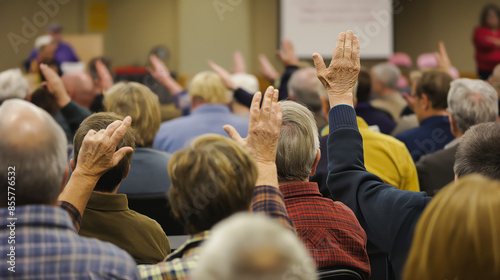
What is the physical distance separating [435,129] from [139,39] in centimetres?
794

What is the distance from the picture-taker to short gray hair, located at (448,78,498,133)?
2.91 m

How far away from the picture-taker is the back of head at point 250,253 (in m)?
0.86

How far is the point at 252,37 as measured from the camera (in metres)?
10.0

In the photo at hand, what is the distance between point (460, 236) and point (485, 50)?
8.04 metres

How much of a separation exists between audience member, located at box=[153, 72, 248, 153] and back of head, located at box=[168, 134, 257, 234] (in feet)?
7.48

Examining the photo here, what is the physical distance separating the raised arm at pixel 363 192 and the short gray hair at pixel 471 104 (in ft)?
4.01

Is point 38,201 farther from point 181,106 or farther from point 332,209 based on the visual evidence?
point 181,106

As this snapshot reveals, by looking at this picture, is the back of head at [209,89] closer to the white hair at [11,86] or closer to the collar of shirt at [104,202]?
the white hair at [11,86]

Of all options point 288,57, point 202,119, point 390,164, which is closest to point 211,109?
point 202,119

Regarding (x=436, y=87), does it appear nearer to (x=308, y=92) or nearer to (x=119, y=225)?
(x=308, y=92)

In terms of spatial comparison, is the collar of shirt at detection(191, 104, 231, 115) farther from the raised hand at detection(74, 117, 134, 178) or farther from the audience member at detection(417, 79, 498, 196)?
the raised hand at detection(74, 117, 134, 178)

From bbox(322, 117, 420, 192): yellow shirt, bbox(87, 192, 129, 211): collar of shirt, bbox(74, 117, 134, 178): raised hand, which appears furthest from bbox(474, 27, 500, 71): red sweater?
bbox(74, 117, 134, 178): raised hand

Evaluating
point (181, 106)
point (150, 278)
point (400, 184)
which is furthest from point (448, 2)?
point (150, 278)

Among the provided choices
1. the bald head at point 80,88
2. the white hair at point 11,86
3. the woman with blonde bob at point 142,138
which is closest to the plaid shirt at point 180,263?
the woman with blonde bob at point 142,138
